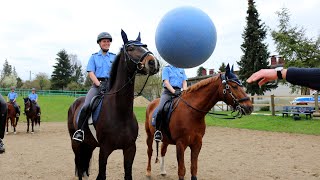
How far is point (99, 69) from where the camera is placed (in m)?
6.47

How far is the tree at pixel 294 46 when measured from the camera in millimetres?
26812

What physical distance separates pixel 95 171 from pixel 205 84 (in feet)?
13.5

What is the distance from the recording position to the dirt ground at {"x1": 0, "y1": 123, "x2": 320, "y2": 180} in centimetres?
831

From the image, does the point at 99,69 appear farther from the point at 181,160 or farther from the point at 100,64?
the point at 181,160

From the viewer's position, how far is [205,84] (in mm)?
6707

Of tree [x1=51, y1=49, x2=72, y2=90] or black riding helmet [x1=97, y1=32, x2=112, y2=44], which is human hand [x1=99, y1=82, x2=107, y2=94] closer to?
black riding helmet [x1=97, y1=32, x2=112, y2=44]

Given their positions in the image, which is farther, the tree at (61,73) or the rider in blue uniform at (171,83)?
the tree at (61,73)

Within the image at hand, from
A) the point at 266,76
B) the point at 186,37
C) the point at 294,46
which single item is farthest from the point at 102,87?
the point at 294,46

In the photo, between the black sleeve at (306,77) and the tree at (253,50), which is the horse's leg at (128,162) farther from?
the tree at (253,50)

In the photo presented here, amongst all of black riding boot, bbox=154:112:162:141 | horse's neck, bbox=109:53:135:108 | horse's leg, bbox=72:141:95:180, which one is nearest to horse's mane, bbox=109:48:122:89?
horse's neck, bbox=109:53:135:108

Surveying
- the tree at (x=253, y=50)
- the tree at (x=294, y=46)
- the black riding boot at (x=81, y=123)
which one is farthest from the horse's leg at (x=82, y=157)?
the tree at (x=253, y=50)

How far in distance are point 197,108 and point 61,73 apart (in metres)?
71.3

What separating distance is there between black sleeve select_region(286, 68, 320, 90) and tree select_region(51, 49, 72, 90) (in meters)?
74.3

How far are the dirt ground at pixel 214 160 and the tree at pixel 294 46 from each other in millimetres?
13673
